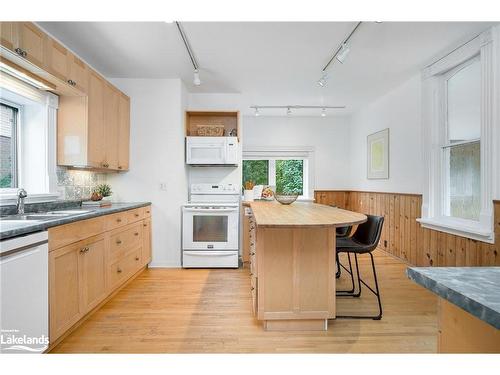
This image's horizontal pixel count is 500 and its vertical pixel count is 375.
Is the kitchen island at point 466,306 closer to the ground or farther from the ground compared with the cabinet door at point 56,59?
closer to the ground

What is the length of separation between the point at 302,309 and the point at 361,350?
0.45 metres

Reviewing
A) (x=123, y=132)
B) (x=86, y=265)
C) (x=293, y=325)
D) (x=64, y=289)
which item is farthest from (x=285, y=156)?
(x=64, y=289)

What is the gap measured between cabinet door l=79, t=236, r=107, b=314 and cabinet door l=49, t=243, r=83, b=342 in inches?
2.7

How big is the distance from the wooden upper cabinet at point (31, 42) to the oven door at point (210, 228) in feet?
7.31

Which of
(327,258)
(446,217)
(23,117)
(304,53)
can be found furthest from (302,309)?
(23,117)

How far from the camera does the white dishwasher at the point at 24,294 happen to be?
1470 mm

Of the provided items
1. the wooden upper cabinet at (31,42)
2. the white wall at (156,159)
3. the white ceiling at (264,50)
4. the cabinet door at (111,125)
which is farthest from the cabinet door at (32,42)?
the white wall at (156,159)

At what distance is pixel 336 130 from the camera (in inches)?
240

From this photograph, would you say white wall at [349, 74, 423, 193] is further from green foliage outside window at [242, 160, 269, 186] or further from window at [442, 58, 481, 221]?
green foliage outside window at [242, 160, 269, 186]

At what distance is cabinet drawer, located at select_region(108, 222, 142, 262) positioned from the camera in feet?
9.07

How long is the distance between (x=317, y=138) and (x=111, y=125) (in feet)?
13.3

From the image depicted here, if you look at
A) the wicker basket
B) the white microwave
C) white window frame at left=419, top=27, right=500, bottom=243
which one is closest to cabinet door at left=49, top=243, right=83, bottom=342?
the white microwave

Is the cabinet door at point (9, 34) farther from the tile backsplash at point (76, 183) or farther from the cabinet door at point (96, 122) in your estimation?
the tile backsplash at point (76, 183)

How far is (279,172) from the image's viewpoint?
6152 millimetres
